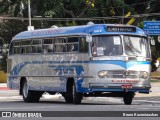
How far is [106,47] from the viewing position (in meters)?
25.9

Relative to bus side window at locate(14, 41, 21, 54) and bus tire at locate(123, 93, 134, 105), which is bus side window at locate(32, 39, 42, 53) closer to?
bus side window at locate(14, 41, 21, 54)

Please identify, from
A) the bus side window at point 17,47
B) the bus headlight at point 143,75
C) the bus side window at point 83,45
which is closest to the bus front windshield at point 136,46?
the bus headlight at point 143,75

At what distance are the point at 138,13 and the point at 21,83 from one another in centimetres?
3458

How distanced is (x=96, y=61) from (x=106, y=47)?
2.21ft

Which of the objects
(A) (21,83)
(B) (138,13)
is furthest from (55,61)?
(B) (138,13)

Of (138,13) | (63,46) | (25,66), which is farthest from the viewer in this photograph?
(138,13)

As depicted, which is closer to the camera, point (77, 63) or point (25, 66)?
point (77, 63)

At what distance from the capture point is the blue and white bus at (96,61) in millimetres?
25844

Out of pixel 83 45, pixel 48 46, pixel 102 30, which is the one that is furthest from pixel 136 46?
pixel 48 46

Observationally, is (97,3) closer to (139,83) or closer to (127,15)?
(127,15)

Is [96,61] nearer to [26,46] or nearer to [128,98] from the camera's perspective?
[128,98]

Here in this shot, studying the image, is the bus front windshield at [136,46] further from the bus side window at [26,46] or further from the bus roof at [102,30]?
the bus side window at [26,46]

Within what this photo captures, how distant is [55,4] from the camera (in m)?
60.3

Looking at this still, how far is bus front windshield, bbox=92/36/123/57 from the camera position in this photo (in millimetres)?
25891
